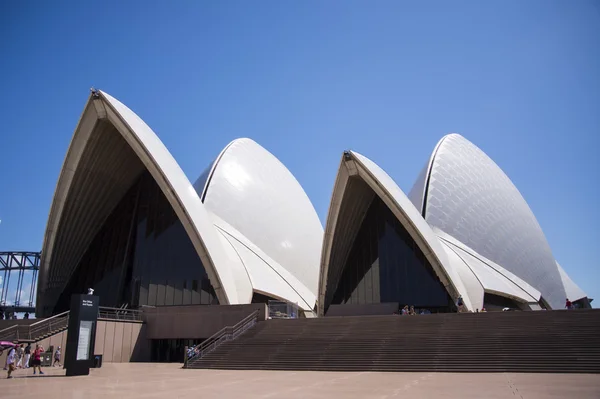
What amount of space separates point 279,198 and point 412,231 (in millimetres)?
12121

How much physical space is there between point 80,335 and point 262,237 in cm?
1782

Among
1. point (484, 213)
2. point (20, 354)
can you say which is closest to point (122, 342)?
point (20, 354)

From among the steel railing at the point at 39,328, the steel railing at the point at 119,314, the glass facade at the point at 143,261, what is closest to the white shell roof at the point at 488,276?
the glass facade at the point at 143,261

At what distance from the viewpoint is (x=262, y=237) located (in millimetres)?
31984

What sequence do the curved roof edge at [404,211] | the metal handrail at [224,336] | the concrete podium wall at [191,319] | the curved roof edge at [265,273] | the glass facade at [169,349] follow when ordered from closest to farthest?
the metal handrail at [224,336] → the concrete podium wall at [191,319] → the glass facade at [169,349] → the curved roof edge at [404,211] → the curved roof edge at [265,273]

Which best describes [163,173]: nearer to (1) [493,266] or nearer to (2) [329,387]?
(2) [329,387]

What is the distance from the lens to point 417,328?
18141 mm

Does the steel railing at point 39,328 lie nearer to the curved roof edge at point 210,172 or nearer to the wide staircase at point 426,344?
the wide staircase at point 426,344

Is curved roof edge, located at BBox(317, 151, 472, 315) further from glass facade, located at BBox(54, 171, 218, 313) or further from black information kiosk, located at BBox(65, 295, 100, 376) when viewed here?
black information kiosk, located at BBox(65, 295, 100, 376)

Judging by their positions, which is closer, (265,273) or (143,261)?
(143,261)

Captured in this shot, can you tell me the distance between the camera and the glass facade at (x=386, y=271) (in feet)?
89.8

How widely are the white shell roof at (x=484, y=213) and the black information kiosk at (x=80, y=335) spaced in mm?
21105

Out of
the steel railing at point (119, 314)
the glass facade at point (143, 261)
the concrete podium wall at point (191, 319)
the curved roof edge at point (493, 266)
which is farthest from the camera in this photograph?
the curved roof edge at point (493, 266)

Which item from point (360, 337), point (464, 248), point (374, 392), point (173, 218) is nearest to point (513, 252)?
point (464, 248)
